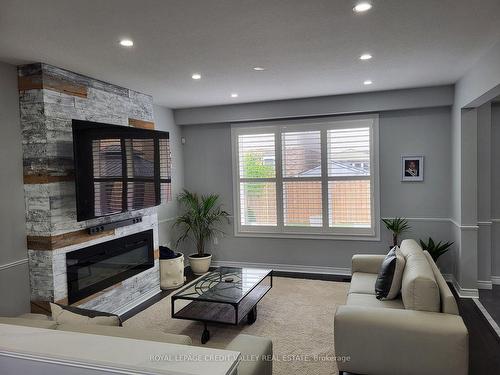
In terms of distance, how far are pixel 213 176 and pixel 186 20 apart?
3.82 m

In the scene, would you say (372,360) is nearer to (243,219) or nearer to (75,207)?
(75,207)

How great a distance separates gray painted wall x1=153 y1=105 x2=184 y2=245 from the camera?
5.48 m

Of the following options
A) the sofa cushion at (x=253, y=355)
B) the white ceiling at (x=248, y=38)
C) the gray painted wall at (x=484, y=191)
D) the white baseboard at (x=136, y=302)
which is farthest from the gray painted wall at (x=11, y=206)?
the gray painted wall at (x=484, y=191)

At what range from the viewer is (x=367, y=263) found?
13.4 feet

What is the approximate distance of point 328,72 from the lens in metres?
3.81

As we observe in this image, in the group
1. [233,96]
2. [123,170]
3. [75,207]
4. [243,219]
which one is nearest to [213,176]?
[243,219]

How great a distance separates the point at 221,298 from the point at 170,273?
1821mm

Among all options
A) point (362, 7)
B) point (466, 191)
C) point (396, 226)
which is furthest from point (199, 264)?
point (362, 7)

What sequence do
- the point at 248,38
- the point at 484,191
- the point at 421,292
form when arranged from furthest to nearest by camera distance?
the point at 484,191, the point at 248,38, the point at 421,292

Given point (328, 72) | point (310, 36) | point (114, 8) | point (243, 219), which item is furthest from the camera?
point (243, 219)

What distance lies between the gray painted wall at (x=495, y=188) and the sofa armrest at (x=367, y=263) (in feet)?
6.17

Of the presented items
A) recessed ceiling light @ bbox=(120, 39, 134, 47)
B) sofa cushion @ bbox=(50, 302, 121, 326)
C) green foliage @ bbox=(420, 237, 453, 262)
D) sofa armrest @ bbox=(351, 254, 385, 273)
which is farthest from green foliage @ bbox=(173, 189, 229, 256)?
sofa cushion @ bbox=(50, 302, 121, 326)

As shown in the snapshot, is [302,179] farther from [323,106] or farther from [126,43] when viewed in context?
[126,43]

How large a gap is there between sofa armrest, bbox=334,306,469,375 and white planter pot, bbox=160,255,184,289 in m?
2.91
